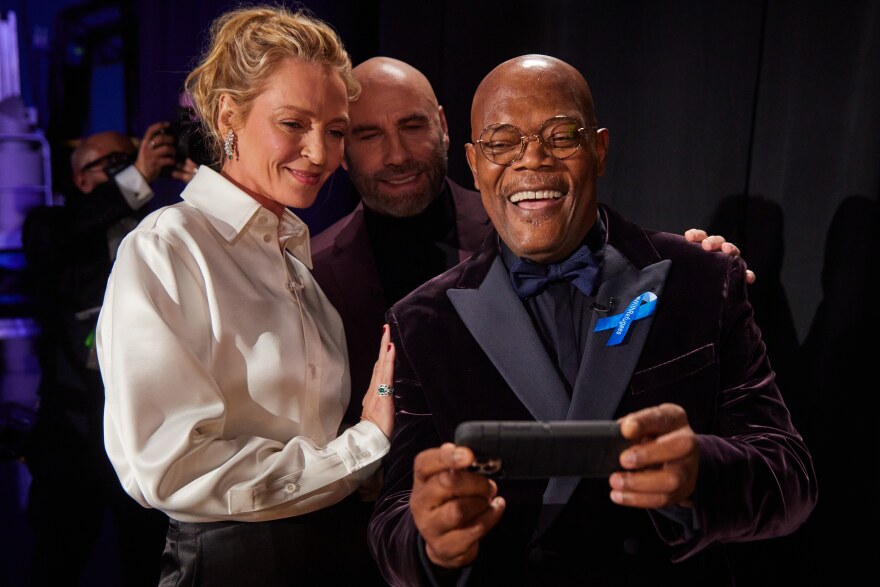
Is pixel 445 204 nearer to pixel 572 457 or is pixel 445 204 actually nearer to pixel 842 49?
pixel 842 49

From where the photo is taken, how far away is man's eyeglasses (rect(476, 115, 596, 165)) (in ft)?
5.50

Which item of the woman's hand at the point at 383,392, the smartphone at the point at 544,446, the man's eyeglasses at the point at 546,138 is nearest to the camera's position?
the smartphone at the point at 544,446

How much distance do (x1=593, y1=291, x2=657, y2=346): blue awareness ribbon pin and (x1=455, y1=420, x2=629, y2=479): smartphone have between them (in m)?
0.40

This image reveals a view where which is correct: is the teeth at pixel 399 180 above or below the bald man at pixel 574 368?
above

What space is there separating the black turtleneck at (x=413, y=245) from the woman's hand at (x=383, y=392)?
663 millimetres

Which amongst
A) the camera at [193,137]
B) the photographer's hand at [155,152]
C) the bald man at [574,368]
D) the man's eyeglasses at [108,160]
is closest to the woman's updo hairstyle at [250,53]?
the camera at [193,137]

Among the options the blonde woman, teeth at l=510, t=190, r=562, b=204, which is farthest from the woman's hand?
teeth at l=510, t=190, r=562, b=204

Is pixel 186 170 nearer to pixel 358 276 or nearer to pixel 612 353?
pixel 358 276

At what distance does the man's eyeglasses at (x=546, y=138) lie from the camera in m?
1.68

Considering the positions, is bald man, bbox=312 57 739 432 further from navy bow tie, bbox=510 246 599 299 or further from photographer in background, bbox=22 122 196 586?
photographer in background, bbox=22 122 196 586

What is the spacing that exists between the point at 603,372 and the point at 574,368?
0.09 m

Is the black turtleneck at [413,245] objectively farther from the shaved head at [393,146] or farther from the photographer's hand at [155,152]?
the photographer's hand at [155,152]

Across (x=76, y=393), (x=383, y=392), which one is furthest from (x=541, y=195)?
(x=76, y=393)

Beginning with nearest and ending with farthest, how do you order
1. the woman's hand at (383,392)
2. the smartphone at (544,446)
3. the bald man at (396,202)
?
the smartphone at (544,446) → the woman's hand at (383,392) → the bald man at (396,202)
